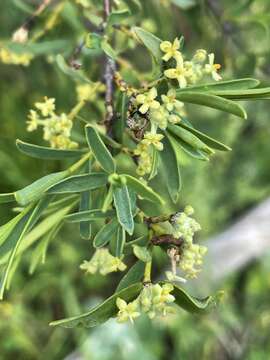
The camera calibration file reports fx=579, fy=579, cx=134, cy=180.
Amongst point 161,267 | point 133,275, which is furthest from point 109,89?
point 161,267

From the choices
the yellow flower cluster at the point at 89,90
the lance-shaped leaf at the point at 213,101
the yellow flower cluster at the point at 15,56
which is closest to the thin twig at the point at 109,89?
the yellow flower cluster at the point at 89,90

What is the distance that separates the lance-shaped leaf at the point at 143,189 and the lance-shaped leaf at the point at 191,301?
9cm

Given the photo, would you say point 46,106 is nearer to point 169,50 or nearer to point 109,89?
point 109,89

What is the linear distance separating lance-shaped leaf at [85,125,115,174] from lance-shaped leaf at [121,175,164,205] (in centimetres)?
3

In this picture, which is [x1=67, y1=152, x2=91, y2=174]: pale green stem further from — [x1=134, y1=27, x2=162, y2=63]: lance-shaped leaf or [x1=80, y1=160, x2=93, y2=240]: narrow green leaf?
[x1=134, y1=27, x2=162, y2=63]: lance-shaped leaf

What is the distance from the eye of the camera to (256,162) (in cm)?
235

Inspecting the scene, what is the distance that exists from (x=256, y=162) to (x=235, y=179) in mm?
121

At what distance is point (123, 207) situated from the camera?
591mm

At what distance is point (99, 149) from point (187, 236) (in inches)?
5.1

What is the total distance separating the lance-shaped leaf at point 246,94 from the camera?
1.97 feet

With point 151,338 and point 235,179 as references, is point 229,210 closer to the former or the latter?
point 235,179

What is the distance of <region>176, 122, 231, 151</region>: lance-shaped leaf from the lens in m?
0.62

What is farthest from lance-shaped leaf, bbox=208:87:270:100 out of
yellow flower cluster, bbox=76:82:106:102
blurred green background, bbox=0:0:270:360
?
blurred green background, bbox=0:0:270:360

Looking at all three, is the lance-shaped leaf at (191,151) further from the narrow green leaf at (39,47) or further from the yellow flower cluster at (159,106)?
the narrow green leaf at (39,47)
